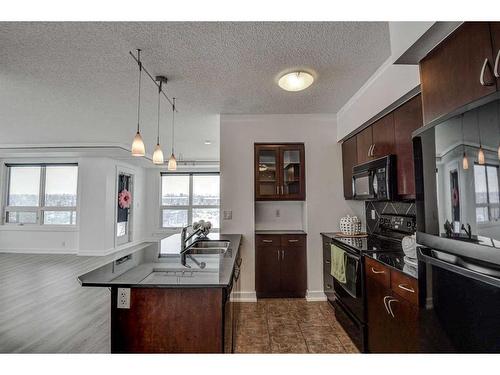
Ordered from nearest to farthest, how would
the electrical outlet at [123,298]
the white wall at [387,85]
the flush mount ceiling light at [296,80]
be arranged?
1. the white wall at [387,85]
2. the electrical outlet at [123,298]
3. the flush mount ceiling light at [296,80]

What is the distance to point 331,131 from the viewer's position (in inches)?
137

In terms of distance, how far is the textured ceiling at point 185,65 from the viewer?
1.76m

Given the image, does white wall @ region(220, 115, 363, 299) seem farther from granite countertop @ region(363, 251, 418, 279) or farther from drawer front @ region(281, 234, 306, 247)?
granite countertop @ region(363, 251, 418, 279)

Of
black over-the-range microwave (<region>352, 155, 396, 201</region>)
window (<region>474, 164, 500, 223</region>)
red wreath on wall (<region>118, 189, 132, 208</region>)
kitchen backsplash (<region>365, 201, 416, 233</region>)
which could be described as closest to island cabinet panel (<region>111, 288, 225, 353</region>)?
window (<region>474, 164, 500, 223</region>)

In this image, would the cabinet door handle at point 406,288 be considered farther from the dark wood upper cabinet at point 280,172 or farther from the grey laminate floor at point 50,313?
the grey laminate floor at point 50,313

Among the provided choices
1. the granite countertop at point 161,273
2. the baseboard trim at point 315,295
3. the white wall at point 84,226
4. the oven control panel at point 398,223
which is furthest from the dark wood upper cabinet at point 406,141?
the white wall at point 84,226

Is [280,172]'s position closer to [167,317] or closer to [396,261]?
[396,261]

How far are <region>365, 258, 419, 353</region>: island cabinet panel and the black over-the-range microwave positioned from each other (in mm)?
664

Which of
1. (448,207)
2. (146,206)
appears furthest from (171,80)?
(146,206)

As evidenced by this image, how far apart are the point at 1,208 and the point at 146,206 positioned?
3.43 metres

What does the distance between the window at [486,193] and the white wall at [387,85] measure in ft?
2.32

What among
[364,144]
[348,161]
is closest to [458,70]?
[364,144]

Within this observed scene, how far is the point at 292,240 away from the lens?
3283 mm

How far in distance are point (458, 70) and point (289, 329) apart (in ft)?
8.10
